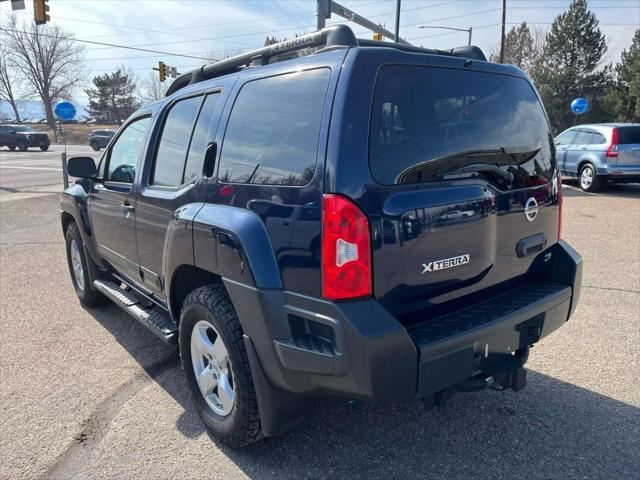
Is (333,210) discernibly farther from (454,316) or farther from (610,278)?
(610,278)

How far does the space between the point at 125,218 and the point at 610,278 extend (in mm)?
5056

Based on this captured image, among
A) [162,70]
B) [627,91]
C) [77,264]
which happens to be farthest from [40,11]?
[627,91]

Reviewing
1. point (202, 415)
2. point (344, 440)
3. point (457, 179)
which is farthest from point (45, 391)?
point (457, 179)

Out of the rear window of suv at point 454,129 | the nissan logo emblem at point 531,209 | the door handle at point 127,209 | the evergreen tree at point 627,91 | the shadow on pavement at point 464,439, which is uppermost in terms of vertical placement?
the evergreen tree at point 627,91

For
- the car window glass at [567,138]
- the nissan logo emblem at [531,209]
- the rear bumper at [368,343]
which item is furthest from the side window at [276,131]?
the car window glass at [567,138]

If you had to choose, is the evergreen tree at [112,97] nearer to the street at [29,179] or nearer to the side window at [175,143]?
the street at [29,179]

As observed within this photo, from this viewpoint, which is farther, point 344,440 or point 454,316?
point 344,440

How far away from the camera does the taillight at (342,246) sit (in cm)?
199

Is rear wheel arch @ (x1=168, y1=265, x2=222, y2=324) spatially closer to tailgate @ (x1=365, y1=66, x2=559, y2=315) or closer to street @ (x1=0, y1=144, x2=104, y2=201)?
tailgate @ (x1=365, y1=66, x2=559, y2=315)

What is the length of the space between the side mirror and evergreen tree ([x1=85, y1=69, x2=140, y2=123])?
78.2 m

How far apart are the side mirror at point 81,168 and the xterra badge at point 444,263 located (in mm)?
3161

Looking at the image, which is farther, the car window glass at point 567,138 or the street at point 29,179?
the street at point 29,179

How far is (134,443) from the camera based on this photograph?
8.95 feet

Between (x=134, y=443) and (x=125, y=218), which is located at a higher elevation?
(x=125, y=218)
